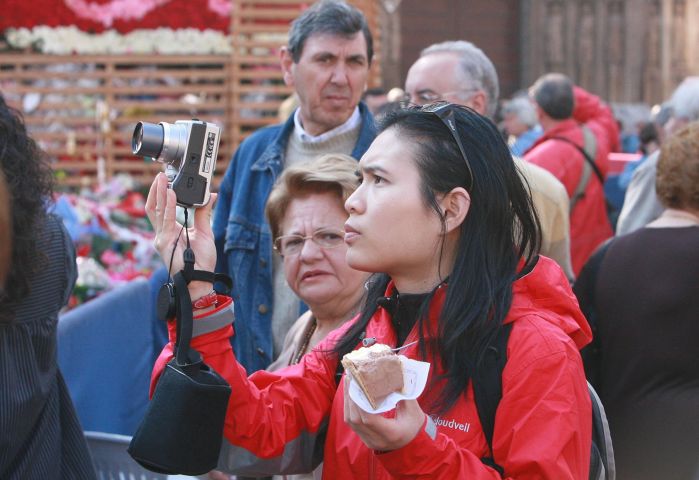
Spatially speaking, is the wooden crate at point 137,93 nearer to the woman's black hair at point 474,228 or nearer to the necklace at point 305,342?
the necklace at point 305,342

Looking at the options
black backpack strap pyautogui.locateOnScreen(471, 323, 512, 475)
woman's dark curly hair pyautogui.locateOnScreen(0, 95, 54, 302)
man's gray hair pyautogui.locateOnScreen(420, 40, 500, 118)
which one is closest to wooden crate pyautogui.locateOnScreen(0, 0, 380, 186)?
man's gray hair pyautogui.locateOnScreen(420, 40, 500, 118)

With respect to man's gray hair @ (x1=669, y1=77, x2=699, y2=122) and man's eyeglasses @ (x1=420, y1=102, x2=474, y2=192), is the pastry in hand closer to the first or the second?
man's eyeglasses @ (x1=420, y1=102, x2=474, y2=192)

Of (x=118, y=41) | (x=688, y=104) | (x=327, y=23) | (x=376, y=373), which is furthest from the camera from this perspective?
(x=118, y=41)

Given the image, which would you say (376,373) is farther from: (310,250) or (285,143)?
(285,143)

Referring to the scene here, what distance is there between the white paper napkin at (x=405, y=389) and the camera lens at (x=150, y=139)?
60cm

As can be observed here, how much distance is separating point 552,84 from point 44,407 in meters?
4.46

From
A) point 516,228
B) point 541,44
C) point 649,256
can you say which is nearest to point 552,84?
point 649,256

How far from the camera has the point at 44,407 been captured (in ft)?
7.71

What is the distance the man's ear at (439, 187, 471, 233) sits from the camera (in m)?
1.92

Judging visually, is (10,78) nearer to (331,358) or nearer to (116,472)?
(116,472)

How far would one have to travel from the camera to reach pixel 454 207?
1938 mm

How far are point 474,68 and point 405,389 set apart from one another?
93.7 inches

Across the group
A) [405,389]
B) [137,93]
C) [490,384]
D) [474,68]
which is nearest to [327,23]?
[474,68]

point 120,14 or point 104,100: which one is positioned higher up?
point 120,14
